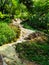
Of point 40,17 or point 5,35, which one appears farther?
point 40,17

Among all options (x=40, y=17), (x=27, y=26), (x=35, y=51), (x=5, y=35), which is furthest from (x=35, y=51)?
(x=27, y=26)

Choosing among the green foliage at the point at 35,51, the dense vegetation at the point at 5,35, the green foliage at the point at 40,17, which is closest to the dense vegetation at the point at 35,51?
the green foliage at the point at 35,51

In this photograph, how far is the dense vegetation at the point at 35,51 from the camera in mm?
13383

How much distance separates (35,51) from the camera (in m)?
14.4

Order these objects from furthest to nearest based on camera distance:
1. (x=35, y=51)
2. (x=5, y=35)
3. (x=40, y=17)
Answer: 1. (x=40, y=17)
2. (x=5, y=35)
3. (x=35, y=51)

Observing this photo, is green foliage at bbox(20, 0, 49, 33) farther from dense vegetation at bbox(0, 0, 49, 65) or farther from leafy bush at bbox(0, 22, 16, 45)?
leafy bush at bbox(0, 22, 16, 45)

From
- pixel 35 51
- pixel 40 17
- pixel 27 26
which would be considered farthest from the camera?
pixel 27 26

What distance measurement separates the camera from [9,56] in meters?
13.5

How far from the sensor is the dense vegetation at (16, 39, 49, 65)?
1338cm

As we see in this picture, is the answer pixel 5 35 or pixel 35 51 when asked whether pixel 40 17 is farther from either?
pixel 35 51

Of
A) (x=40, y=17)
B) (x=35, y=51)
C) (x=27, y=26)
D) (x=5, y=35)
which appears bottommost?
(x=27, y=26)

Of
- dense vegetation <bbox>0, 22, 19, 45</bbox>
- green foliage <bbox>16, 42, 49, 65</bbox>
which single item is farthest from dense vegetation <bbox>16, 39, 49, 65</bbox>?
dense vegetation <bbox>0, 22, 19, 45</bbox>

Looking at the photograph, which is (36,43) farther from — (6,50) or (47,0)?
(47,0)

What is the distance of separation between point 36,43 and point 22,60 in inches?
126
